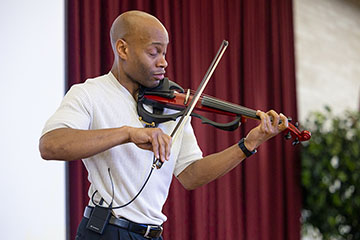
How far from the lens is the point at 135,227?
1.67m

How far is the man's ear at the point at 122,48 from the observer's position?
183cm

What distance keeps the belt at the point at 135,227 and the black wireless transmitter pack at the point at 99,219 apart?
24 millimetres

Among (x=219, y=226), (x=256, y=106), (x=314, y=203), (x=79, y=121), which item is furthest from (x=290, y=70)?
(x=79, y=121)

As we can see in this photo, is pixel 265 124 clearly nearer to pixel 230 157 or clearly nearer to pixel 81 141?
pixel 230 157

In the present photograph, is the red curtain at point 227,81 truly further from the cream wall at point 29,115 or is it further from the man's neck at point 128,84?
the man's neck at point 128,84

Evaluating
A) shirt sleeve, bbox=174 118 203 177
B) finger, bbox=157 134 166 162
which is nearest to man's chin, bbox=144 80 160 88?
shirt sleeve, bbox=174 118 203 177

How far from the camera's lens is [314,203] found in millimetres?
4234

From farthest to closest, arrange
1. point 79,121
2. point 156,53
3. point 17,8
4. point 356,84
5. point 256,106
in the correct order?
point 356,84
point 256,106
point 17,8
point 156,53
point 79,121

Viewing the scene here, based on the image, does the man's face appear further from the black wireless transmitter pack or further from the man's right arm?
the black wireless transmitter pack

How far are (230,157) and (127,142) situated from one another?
54 cm

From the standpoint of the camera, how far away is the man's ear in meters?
1.83

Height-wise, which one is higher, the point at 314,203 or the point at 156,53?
the point at 156,53

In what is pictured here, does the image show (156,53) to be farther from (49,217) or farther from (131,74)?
(49,217)

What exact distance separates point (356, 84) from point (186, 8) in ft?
8.62
